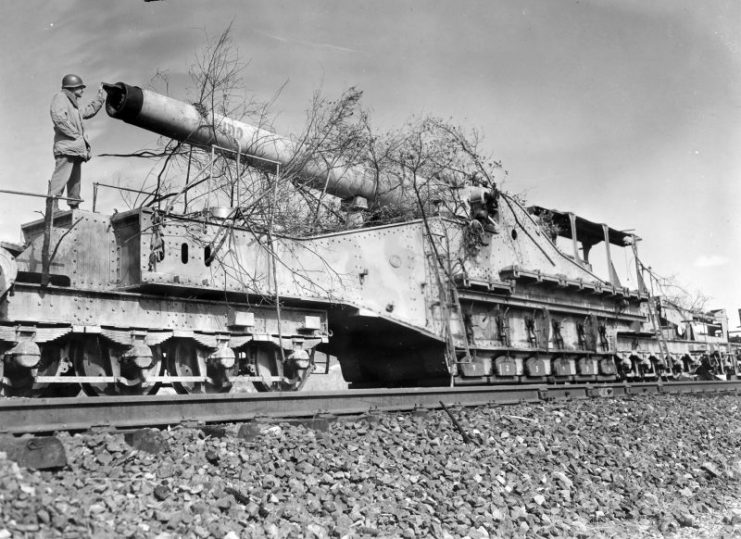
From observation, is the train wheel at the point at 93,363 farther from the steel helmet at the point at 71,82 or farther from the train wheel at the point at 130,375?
the steel helmet at the point at 71,82

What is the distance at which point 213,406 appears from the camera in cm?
595

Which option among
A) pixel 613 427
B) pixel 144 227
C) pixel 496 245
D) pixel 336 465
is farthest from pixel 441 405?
pixel 496 245

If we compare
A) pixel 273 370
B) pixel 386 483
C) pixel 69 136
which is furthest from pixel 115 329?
pixel 386 483

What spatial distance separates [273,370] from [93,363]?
2.16 metres

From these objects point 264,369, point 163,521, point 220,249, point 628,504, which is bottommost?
point 628,504

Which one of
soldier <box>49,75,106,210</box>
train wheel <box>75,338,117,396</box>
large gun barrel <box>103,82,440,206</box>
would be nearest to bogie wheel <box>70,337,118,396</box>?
train wheel <box>75,338,117,396</box>

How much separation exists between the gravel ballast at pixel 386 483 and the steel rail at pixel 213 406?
1.40 ft

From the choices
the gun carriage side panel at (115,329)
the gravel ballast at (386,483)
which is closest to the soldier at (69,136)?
the gun carriage side panel at (115,329)

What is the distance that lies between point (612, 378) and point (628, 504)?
9836 mm

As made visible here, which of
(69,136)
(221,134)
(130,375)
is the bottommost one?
(130,375)

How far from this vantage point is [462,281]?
11.6 m

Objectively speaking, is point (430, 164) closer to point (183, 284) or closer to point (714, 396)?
point (714, 396)

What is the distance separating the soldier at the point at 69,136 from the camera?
8062 mm

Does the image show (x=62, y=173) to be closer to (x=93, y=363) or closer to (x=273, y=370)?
(x=93, y=363)
